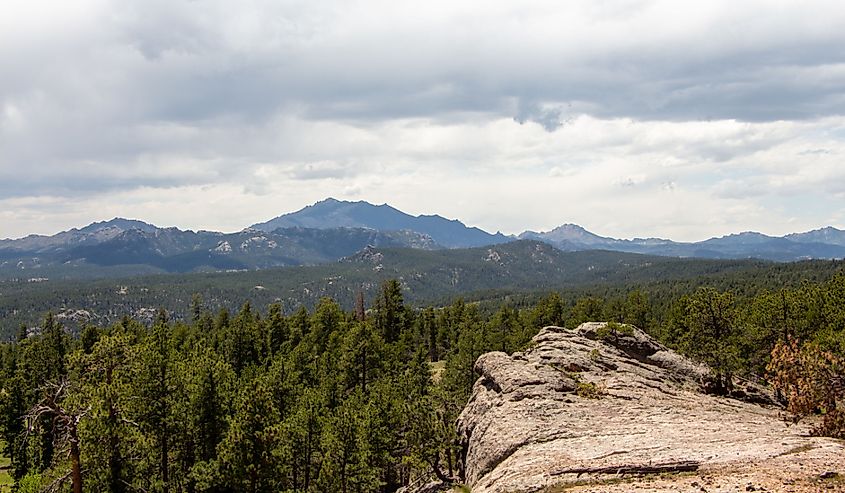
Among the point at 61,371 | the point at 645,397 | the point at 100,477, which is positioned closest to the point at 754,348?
the point at 645,397

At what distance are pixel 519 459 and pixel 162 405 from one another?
2900cm

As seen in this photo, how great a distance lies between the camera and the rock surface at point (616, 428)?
21.1m

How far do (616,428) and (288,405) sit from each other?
129 feet

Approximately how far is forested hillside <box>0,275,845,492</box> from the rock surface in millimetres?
3710

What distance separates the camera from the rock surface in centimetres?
2109

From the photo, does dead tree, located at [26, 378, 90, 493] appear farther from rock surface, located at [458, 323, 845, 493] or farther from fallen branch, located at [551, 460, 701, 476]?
fallen branch, located at [551, 460, 701, 476]

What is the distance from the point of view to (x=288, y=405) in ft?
194

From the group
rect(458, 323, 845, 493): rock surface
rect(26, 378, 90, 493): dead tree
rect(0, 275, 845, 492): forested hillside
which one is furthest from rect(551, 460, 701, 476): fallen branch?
rect(26, 378, 90, 493): dead tree

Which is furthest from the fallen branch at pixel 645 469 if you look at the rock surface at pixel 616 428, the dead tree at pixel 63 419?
the dead tree at pixel 63 419

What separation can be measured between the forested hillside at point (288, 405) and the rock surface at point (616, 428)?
12.2 ft

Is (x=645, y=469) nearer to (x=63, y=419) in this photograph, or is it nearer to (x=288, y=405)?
(x=63, y=419)

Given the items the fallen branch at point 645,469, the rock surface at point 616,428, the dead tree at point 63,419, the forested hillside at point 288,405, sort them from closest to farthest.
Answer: the rock surface at point 616,428 → the fallen branch at point 645,469 → the dead tree at point 63,419 → the forested hillside at point 288,405

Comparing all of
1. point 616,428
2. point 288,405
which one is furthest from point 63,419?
point 288,405

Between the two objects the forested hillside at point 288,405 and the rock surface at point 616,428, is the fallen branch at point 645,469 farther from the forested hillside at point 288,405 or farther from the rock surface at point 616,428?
the forested hillside at point 288,405
